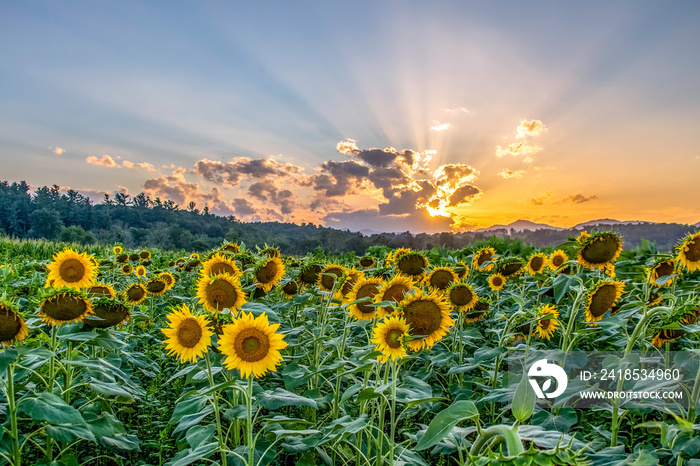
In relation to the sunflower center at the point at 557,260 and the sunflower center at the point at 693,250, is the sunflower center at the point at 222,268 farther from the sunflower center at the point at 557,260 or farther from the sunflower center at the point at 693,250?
the sunflower center at the point at 557,260

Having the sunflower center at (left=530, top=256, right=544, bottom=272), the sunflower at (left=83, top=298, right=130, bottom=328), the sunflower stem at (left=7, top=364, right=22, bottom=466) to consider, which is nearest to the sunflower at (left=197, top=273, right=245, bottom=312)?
the sunflower at (left=83, top=298, right=130, bottom=328)

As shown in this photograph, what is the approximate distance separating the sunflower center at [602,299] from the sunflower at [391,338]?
5.22 ft

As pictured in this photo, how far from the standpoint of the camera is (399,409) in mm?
2908

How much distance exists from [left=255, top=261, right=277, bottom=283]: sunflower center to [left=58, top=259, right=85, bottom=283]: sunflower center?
56.8 inches

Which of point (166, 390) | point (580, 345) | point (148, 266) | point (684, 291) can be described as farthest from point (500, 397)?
point (148, 266)

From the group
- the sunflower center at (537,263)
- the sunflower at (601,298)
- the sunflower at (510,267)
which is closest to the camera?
the sunflower at (601,298)

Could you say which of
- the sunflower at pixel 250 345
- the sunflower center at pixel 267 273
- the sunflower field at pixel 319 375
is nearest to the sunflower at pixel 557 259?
the sunflower field at pixel 319 375

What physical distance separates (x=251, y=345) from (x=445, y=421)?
3.43ft

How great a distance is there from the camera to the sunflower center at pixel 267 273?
320cm

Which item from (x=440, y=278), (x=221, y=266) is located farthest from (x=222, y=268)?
(x=440, y=278)

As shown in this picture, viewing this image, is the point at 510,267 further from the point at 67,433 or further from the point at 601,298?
the point at 67,433

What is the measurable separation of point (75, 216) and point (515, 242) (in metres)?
58.4

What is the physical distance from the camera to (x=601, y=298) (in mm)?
2674

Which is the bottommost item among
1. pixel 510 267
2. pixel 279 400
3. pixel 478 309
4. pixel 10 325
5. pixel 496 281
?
pixel 279 400
